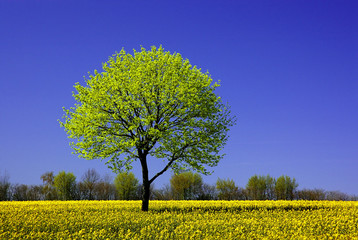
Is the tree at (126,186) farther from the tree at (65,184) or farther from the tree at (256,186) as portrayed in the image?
the tree at (256,186)

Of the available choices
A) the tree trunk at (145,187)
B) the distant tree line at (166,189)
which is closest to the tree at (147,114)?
the tree trunk at (145,187)

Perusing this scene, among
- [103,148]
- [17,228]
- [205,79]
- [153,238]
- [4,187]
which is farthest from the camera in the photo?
[4,187]

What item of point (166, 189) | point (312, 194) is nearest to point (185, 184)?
point (166, 189)

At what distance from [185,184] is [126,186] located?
12.7 m

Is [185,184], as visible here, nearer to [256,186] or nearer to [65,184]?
[256,186]

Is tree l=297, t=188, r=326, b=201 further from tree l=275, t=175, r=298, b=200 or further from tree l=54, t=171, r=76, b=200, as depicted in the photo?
tree l=54, t=171, r=76, b=200

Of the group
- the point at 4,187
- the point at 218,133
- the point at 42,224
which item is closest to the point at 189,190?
the point at 4,187

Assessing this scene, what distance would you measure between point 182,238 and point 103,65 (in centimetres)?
1831

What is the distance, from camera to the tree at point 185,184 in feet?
233

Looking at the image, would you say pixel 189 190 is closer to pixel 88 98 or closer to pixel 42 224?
pixel 88 98

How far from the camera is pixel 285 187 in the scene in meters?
78.4

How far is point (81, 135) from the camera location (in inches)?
1076

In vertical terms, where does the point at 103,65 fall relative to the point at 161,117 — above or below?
above

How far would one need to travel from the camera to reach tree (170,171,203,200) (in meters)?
70.9
